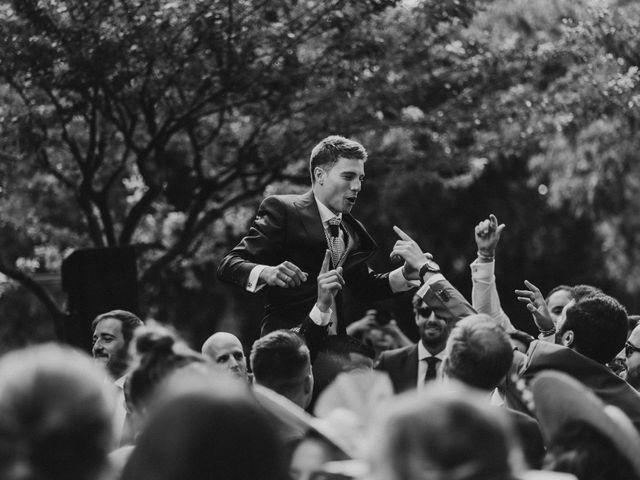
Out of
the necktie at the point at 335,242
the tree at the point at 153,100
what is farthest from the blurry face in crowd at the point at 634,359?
the tree at the point at 153,100

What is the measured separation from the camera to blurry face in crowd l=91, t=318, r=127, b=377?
6.43m

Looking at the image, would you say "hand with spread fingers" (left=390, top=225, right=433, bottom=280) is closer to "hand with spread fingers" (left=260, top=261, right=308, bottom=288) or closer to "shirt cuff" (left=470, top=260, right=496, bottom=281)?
"shirt cuff" (left=470, top=260, right=496, bottom=281)

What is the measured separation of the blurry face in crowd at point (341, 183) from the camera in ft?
19.6

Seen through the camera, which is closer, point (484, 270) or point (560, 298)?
point (484, 270)

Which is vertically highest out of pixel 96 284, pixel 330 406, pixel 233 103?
pixel 330 406

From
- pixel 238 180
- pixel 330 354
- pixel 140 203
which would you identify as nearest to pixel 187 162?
pixel 238 180

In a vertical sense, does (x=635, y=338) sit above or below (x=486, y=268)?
below

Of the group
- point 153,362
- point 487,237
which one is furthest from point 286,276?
point 153,362

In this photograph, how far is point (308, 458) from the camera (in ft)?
11.0

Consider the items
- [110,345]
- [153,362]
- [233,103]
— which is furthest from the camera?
[233,103]

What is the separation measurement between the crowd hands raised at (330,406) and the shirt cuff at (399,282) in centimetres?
7

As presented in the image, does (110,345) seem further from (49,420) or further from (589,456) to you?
(49,420)

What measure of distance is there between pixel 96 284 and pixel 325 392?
478 centimetres

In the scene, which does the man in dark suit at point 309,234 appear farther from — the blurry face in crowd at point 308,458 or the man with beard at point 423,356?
the blurry face in crowd at point 308,458
